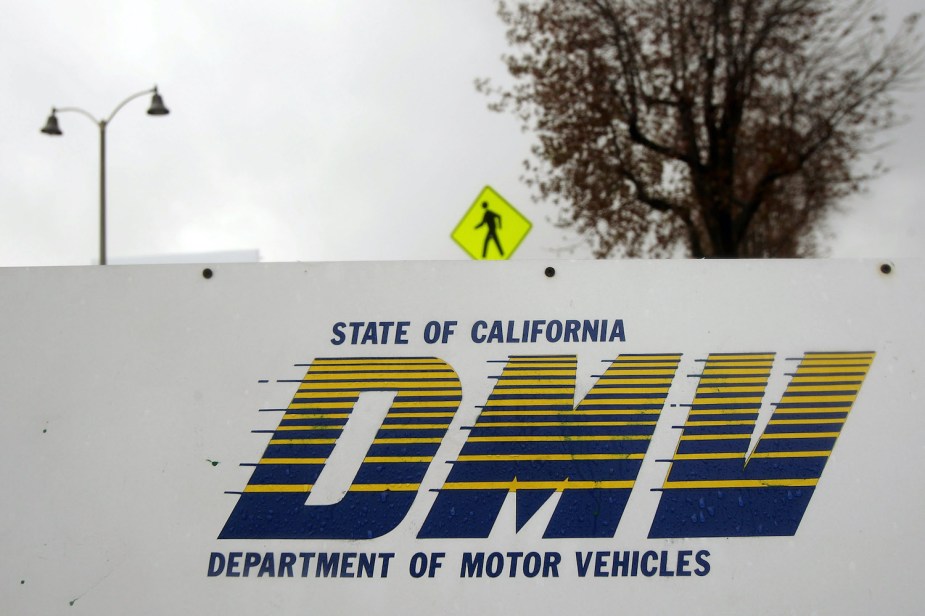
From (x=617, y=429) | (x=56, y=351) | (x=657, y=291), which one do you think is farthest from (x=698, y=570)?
(x=56, y=351)

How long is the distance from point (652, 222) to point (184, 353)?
17352 millimetres

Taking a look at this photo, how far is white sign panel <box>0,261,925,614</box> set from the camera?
3.88 m

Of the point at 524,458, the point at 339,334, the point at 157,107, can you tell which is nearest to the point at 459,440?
the point at 524,458

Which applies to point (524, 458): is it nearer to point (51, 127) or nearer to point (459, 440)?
point (459, 440)

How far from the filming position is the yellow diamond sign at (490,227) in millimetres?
12922

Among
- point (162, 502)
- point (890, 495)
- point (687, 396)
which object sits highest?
point (687, 396)

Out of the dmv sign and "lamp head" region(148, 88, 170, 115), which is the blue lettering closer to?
the dmv sign

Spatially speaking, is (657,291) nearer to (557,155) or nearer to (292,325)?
(292,325)

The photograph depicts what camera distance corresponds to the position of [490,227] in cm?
1298

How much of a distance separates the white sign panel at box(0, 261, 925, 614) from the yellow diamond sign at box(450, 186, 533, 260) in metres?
8.97

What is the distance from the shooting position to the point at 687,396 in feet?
13.0

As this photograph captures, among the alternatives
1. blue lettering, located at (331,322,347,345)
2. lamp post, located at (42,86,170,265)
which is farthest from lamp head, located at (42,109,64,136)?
blue lettering, located at (331,322,347,345)

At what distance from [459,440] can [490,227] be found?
30.2 feet

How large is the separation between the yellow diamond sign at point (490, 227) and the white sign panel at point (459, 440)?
8970mm
